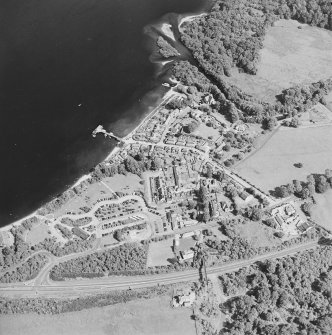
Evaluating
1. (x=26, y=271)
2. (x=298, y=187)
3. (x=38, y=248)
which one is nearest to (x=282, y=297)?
(x=298, y=187)

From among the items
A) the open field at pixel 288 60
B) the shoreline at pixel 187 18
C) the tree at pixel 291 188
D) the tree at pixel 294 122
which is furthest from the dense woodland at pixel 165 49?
the tree at pixel 291 188

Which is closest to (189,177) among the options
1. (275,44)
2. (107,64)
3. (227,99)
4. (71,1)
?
(227,99)

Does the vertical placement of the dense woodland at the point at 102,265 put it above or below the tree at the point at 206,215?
below

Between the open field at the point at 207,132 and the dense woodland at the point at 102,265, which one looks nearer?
the dense woodland at the point at 102,265

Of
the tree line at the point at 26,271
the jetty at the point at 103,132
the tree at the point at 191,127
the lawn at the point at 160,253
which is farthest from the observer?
the jetty at the point at 103,132

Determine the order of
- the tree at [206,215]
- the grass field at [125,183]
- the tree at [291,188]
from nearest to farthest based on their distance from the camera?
the tree at [206,215], the tree at [291,188], the grass field at [125,183]

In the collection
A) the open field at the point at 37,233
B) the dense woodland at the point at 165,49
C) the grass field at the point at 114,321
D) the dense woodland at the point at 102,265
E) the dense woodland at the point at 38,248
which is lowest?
the grass field at the point at 114,321

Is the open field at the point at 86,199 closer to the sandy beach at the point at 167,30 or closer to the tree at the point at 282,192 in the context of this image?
the tree at the point at 282,192
